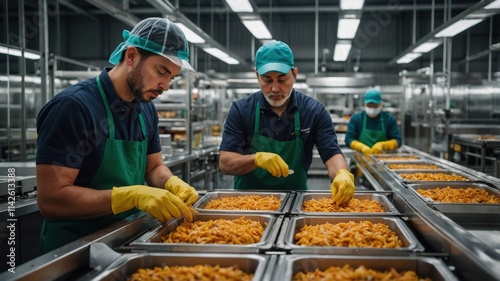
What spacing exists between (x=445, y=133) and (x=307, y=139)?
553cm

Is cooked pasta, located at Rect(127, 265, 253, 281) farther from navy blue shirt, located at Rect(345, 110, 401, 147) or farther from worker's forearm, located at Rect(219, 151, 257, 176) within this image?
navy blue shirt, located at Rect(345, 110, 401, 147)

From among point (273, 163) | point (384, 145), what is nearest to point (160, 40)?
point (273, 163)

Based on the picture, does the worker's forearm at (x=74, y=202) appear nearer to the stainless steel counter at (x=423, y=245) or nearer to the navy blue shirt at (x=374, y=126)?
the stainless steel counter at (x=423, y=245)

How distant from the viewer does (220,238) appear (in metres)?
1.72

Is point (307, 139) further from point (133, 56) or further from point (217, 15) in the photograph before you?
point (217, 15)

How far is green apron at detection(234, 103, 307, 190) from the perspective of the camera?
2980 mm

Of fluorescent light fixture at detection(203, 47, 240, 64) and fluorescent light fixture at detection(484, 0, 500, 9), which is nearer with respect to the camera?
fluorescent light fixture at detection(484, 0, 500, 9)

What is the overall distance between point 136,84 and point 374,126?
15.6 feet

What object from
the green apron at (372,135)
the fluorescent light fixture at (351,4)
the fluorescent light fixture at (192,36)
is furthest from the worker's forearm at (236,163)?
the green apron at (372,135)

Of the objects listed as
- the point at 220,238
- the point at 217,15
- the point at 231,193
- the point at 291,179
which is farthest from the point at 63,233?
the point at 217,15

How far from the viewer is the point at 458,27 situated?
4.48 m

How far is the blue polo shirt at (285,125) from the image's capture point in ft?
9.77

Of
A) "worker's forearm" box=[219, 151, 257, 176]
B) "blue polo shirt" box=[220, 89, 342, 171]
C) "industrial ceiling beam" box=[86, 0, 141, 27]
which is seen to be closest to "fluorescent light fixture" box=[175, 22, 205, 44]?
"industrial ceiling beam" box=[86, 0, 141, 27]

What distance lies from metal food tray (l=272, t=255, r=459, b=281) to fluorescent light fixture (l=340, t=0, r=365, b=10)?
3601 mm
